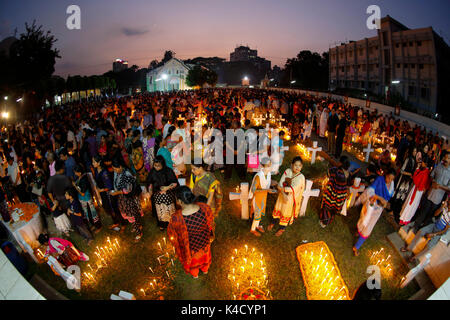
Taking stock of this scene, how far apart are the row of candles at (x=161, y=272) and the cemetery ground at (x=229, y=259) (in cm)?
8

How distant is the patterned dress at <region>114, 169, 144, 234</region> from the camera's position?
4.65 meters

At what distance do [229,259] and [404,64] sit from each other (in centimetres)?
3417

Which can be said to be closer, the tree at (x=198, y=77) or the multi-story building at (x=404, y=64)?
the multi-story building at (x=404, y=64)

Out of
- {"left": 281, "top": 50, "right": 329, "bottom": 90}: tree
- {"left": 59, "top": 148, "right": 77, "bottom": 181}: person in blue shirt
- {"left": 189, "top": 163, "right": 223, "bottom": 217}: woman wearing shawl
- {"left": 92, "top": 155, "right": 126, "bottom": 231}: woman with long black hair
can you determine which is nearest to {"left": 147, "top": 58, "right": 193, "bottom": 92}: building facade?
{"left": 281, "top": 50, "right": 329, "bottom": 90}: tree

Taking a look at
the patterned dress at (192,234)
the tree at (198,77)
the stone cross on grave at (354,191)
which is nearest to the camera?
the patterned dress at (192,234)

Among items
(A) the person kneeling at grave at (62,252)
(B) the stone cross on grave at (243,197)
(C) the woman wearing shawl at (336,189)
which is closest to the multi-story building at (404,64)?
(C) the woman wearing shawl at (336,189)

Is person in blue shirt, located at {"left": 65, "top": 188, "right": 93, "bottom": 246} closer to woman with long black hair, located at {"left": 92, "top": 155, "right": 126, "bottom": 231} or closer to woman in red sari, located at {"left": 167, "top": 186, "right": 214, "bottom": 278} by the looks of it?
woman with long black hair, located at {"left": 92, "top": 155, "right": 126, "bottom": 231}

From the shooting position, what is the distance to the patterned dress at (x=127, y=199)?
15.3ft

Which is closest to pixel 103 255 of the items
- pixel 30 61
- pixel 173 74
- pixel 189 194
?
pixel 189 194

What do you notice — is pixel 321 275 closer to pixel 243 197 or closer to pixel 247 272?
pixel 247 272

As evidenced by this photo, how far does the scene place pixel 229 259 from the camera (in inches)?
186

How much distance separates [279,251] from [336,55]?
47.4 metres

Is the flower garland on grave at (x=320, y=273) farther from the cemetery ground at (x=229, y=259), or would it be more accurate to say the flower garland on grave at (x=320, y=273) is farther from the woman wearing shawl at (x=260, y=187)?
the woman wearing shawl at (x=260, y=187)

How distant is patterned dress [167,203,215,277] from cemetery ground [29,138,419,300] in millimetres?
659
